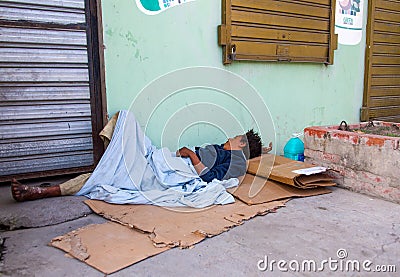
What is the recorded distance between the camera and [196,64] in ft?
12.8

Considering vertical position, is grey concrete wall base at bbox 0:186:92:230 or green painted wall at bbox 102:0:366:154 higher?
green painted wall at bbox 102:0:366:154

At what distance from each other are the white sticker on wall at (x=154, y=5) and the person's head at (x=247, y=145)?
1.51 metres

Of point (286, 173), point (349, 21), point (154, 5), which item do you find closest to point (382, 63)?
point (349, 21)

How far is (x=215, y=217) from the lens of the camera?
8.38ft

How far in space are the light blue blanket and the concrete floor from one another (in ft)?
0.95

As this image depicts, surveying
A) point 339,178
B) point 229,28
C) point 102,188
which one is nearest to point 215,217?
point 102,188

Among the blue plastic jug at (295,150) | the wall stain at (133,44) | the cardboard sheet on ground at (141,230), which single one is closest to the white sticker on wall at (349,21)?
the blue plastic jug at (295,150)

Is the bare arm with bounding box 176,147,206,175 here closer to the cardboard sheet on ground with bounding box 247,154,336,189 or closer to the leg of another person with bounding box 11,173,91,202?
the cardboard sheet on ground with bounding box 247,154,336,189

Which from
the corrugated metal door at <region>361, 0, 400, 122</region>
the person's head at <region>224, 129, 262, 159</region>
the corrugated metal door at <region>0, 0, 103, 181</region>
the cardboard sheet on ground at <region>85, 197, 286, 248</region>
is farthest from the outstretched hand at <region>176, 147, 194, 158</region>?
the corrugated metal door at <region>361, 0, 400, 122</region>

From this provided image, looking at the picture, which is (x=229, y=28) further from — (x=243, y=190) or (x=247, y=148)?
(x=243, y=190)

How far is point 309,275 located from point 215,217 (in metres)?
0.86

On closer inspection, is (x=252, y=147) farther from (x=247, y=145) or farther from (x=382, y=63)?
(x=382, y=63)

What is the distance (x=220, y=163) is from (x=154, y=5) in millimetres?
1717

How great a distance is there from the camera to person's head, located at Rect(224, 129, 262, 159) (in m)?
3.53
